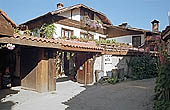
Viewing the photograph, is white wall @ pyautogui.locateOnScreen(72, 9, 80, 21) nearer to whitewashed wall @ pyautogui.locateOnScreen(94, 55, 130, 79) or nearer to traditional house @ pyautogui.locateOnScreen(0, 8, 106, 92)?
traditional house @ pyautogui.locateOnScreen(0, 8, 106, 92)

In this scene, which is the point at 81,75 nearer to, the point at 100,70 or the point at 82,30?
the point at 100,70

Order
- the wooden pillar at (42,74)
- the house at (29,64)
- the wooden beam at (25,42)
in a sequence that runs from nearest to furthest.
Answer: the wooden beam at (25,42), the house at (29,64), the wooden pillar at (42,74)

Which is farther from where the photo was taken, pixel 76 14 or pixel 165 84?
pixel 76 14

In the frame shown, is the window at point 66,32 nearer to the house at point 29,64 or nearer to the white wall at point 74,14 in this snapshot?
the white wall at point 74,14

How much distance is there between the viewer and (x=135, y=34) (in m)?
20.0

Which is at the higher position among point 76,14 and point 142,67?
point 76,14

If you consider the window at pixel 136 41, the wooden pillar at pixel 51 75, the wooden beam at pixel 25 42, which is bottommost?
the wooden pillar at pixel 51 75

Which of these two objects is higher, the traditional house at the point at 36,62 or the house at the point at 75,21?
the house at the point at 75,21

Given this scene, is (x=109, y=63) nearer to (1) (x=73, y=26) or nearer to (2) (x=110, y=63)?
(2) (x=110, y=63)

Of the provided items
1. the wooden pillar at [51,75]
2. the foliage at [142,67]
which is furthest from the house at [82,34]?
the wooden pillar at [51,75]

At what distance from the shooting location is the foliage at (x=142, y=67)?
12.6 m

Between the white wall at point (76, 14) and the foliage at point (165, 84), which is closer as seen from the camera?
the foliage at point (165, 84)

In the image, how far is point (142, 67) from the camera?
12.6 m

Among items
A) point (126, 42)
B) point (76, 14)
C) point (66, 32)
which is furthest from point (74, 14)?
point (126, 42)
